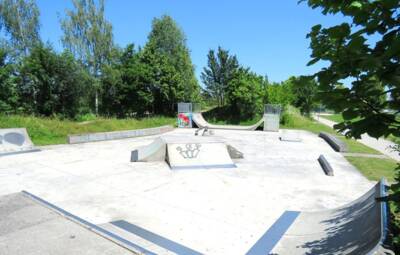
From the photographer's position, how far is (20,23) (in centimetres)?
2542

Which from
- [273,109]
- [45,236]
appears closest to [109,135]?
[45,236]

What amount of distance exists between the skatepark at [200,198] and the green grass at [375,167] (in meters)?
0.29

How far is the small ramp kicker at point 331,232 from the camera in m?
2.73

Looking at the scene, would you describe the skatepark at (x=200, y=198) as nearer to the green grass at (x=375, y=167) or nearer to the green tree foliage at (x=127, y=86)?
the green grass at (x=375, y=167)

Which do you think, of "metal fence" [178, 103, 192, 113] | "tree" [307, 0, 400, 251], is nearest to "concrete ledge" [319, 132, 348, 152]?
"metal fence" [178, 103, 192, 113]

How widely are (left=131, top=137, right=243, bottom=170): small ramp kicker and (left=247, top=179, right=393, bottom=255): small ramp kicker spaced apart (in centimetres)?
398

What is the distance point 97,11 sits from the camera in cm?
2734

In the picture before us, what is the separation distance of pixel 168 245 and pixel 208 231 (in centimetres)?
71

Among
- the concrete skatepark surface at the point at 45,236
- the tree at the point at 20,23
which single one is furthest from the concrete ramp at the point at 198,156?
the tree at the point at 20,23

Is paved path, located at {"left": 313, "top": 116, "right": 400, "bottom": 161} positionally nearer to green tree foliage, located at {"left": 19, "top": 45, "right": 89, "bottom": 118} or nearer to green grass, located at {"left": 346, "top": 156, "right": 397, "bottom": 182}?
green grass, located at {"left": 346, "top": 156, "right": 397, "bottom": 182}

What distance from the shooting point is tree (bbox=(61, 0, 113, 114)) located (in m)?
26.8

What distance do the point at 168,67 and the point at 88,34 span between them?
8.02 meters

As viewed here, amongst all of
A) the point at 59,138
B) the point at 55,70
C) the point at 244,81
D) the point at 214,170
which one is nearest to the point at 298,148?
the point at 214,170

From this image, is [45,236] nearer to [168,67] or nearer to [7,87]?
[7,87]
